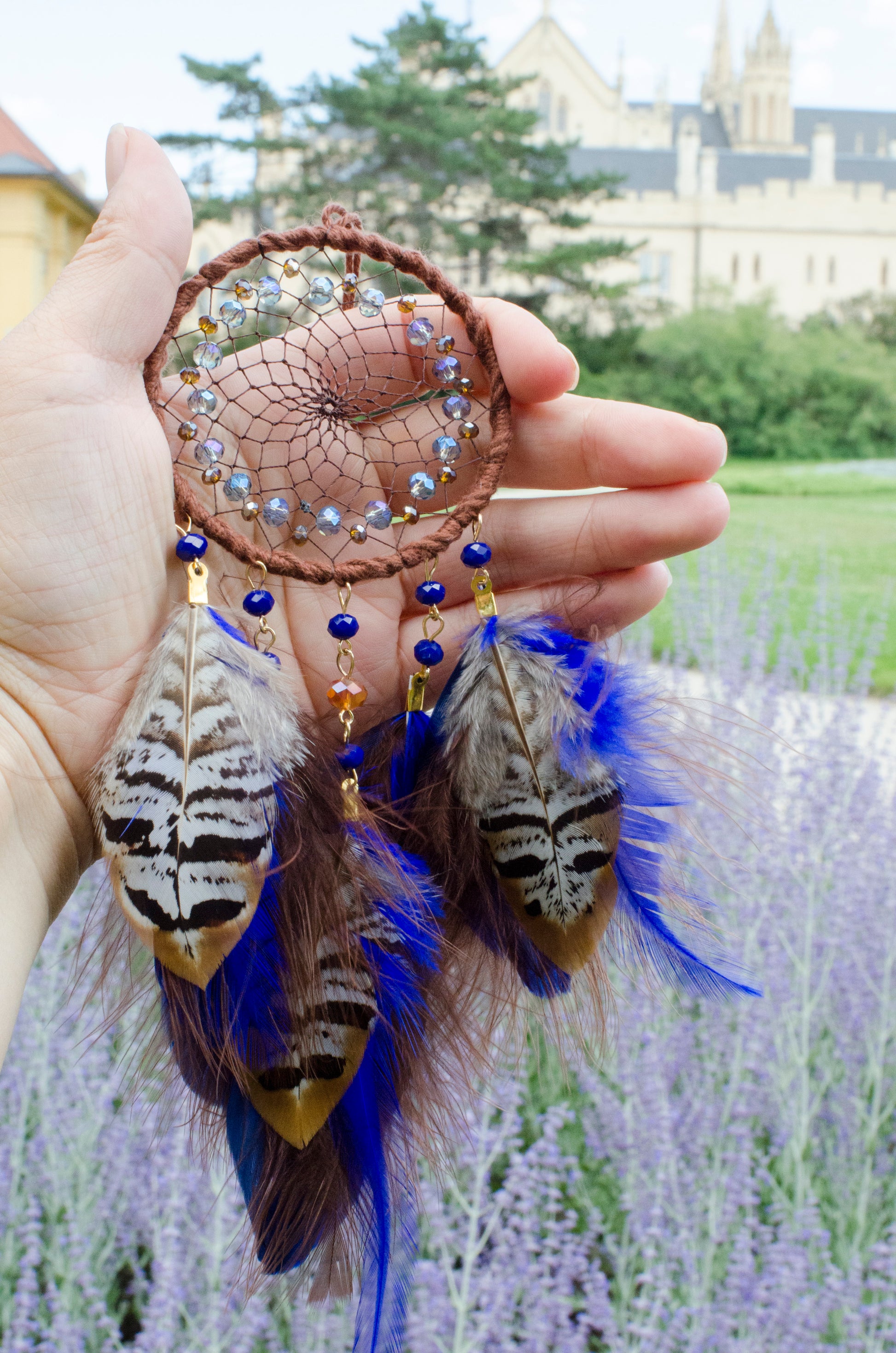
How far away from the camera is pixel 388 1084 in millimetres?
739

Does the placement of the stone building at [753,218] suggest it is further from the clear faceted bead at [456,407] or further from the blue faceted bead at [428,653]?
Result: the blue faceted bead at [428,653]

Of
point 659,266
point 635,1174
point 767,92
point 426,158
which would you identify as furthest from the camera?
point 767,92

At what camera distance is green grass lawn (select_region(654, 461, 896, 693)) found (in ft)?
10.7

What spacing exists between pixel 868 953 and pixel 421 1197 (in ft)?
2.83

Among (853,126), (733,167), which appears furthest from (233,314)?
(853,126)

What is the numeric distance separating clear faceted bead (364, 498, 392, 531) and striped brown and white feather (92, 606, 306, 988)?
183 millimetres

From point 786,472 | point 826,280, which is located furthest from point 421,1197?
point 826,280

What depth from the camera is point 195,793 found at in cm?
67

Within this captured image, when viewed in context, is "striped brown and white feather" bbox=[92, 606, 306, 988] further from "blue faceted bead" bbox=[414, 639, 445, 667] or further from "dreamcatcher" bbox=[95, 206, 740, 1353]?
"blue faceted bead" bbox=[414, 639, 445, 667]

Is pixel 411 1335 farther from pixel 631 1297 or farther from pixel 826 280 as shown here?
pixel 826 280

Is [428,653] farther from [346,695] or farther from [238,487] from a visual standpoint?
[238,487]

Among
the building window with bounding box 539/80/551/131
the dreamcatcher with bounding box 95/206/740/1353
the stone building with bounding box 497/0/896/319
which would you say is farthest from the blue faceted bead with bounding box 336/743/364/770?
the building window with bounding box 539/80/551/131

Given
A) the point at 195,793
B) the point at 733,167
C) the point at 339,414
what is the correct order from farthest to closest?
1. the point at 733,167
2. the point at 339,414
3. the point at 195,793

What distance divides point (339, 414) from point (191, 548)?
A: 212 millimetres
